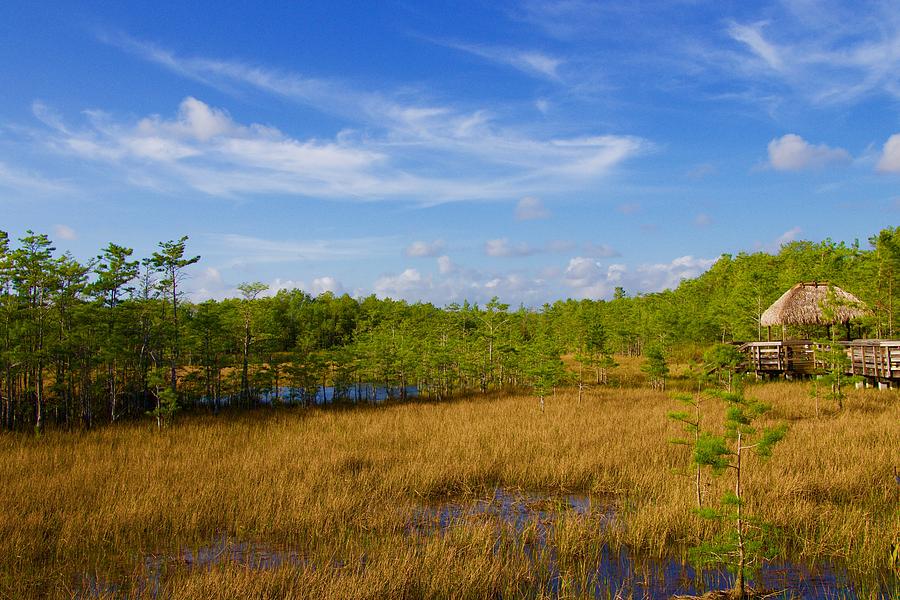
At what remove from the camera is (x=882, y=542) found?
278 inches

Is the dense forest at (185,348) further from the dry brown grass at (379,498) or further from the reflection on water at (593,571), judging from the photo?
the reflection on water at (593,571)

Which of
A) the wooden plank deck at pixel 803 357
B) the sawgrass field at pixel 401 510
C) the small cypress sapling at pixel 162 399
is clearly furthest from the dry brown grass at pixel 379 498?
the wooden plank deck at pixel 803 357

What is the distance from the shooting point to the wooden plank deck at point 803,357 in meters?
23.4

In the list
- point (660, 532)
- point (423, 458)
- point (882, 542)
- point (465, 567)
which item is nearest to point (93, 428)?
point (423, 458)

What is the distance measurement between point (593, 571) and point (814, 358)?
26.0 meters

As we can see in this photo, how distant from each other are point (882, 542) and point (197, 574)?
28.1 ft

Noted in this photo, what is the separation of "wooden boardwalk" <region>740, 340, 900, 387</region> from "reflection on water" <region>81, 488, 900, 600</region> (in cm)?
1783

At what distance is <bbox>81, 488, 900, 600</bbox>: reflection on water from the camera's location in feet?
20.2

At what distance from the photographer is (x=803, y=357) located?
2889cm

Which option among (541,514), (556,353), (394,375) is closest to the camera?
(541,514)

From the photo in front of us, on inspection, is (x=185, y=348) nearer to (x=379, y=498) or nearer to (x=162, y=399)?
(x=162, y=399)

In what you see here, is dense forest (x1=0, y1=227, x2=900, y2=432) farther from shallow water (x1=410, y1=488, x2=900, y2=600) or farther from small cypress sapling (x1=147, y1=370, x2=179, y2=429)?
shallow water (x1=410, y1=488, x2=900, y2=600)

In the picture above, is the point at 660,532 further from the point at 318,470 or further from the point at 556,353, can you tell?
the point at 556,353

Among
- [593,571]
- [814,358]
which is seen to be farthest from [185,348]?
[814,358]
